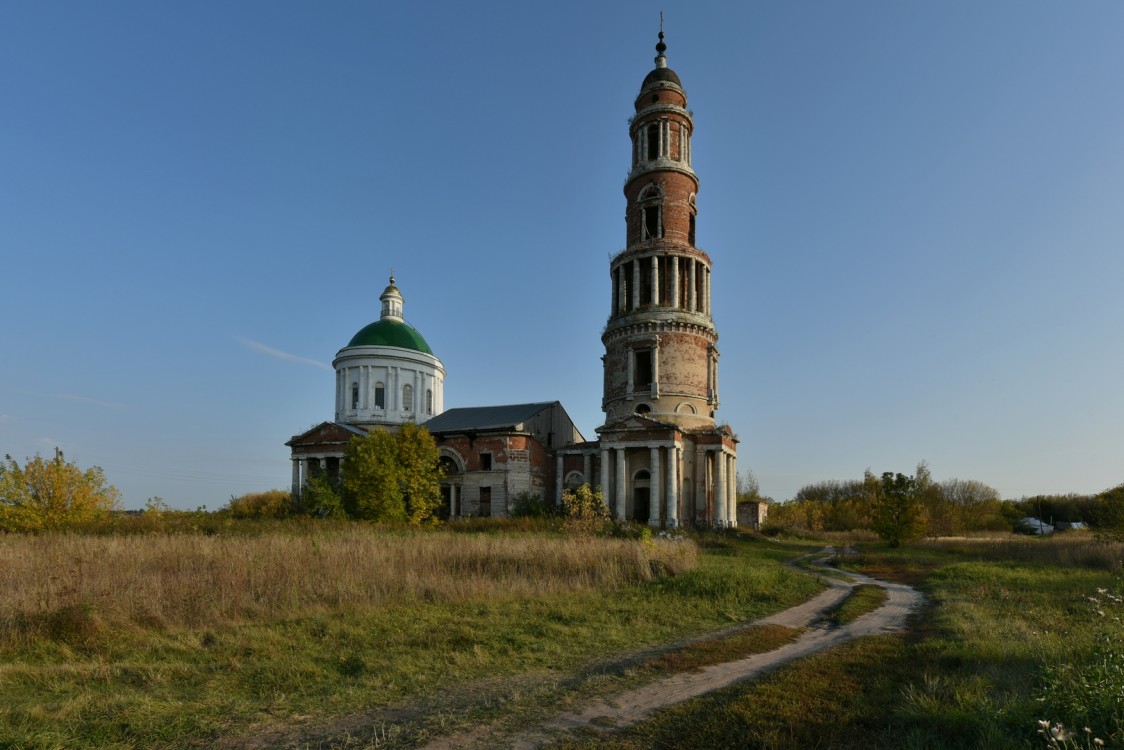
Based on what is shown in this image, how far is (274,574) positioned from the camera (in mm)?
12172

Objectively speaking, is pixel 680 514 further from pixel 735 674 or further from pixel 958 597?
pixel 735 674

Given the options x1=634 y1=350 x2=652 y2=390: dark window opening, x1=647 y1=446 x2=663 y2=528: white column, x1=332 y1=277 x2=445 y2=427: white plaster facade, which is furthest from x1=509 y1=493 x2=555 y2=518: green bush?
x1=332 y1=277 x2=445 y2=427: white plaster facade

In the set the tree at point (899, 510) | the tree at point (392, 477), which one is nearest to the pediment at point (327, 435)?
the tree at point (392, 477)

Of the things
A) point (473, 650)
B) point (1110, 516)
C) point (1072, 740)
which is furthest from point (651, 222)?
point (1072, 740)

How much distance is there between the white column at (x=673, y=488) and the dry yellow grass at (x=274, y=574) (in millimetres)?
17247

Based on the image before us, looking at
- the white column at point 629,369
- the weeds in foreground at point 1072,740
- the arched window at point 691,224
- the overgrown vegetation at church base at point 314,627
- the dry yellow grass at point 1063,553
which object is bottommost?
the dry yellow grass at point 1063,553

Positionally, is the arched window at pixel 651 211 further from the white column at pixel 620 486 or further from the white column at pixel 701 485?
the white column at pixel 620 486

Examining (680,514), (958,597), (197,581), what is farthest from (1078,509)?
(197,581)

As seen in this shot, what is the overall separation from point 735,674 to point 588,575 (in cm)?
678

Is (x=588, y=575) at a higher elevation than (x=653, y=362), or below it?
below

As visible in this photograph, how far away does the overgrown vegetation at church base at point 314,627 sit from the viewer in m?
6.27

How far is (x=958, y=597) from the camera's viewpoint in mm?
14273

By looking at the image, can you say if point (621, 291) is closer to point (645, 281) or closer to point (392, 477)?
point (645, 281)

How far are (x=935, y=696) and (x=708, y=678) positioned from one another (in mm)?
2391
